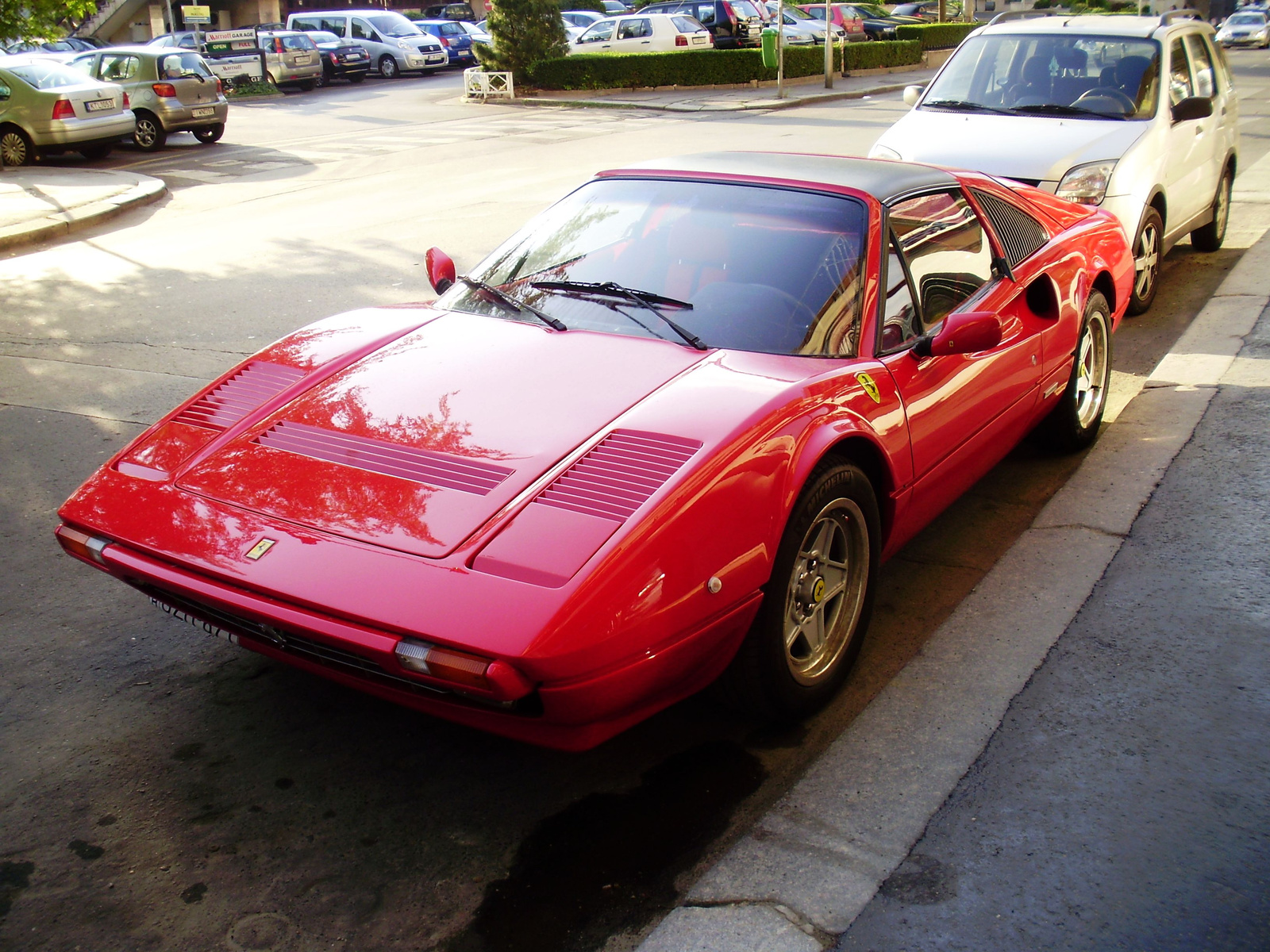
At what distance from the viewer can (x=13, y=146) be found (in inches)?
620

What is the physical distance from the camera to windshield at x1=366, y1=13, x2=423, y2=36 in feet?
109

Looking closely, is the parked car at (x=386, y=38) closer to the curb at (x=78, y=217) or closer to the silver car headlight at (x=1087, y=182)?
the curb at (x=78, y=217)

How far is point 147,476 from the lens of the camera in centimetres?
317

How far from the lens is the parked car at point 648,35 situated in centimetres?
2762

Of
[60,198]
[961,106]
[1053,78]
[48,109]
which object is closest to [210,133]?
[48,109]

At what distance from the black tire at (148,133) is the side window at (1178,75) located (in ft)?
50.1

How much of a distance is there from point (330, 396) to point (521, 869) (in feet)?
5.02

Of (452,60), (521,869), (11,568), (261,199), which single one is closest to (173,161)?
(261,199)

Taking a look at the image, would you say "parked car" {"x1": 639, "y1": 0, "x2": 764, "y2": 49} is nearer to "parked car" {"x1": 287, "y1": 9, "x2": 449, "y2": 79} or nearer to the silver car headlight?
"parked car" {"x1": 287, "y1": 9, "x2": 449, "y2": 79}

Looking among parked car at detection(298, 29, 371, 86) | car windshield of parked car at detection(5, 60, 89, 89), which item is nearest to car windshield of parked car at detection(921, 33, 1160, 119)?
car windshield of parked car at detection(5, 60, 89, 89)

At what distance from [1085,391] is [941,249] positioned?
155cm

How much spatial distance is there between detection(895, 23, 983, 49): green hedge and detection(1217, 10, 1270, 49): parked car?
37.6 ft

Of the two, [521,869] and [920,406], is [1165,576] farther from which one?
[521,869]

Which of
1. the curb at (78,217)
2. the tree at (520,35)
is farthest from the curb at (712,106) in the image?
the curb at (78,217)
